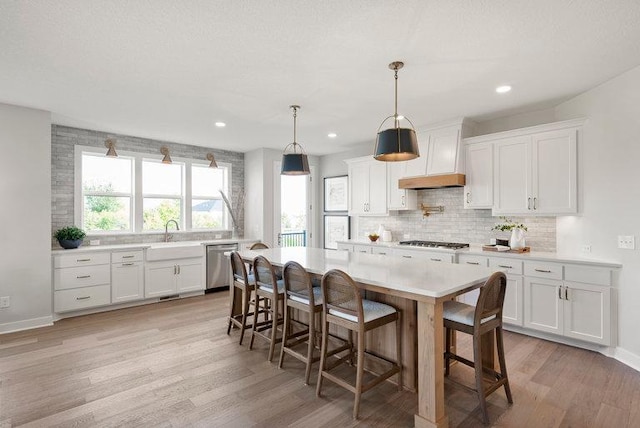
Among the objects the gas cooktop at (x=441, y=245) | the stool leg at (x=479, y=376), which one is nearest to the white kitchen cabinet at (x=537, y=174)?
the gas cooktop at (x=441, y=245)

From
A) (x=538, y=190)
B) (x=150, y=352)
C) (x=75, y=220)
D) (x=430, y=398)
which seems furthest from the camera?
(x=75, y=220)

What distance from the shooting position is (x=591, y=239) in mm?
3455

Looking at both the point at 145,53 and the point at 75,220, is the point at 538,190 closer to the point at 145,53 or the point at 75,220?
the point at 145,53

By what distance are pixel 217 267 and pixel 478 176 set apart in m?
4.35

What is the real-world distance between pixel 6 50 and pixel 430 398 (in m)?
3.98

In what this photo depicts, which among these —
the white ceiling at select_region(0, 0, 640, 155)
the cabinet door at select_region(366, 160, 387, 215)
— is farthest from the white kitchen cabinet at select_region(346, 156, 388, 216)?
the white ceiling at select_region(0, 0, 640, 155)

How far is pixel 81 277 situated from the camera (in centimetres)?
449

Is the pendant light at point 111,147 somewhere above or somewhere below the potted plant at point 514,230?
above

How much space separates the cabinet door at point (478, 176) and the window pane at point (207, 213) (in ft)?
14.6

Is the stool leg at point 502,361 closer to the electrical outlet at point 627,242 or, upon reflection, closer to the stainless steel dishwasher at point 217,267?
the electrical outlet at point 627,242

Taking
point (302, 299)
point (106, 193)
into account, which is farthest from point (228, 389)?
point (106, 193)

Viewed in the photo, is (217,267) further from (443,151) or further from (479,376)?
(479,376)

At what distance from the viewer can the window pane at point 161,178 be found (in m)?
5.69

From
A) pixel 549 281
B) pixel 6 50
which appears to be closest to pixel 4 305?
pixel 6 50
